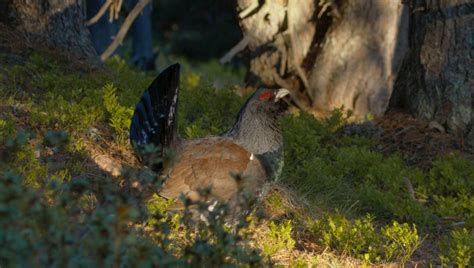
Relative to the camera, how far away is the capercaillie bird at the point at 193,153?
19.4 feet

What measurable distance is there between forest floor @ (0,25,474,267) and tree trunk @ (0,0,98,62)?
0.19 m

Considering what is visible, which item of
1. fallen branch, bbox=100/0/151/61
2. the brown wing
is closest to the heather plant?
the brown wing

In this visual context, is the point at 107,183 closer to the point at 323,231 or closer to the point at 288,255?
the point at 288,255

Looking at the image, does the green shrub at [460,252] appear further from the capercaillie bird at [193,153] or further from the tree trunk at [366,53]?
the tree trunk at [366,53]

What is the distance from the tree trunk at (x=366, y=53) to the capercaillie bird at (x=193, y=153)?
3.70m

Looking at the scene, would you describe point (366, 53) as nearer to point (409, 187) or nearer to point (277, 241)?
point (409, 187)

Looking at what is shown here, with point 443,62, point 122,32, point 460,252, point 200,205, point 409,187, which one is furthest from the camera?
point 443,62

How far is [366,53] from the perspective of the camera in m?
10.4

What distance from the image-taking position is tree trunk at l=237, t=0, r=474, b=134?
9258mm

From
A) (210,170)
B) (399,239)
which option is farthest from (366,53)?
(210,170)

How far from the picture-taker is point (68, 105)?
797cm

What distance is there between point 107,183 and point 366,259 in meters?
2.49

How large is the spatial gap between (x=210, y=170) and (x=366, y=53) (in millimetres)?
4987

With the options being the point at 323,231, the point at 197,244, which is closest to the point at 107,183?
the point at 197,244
